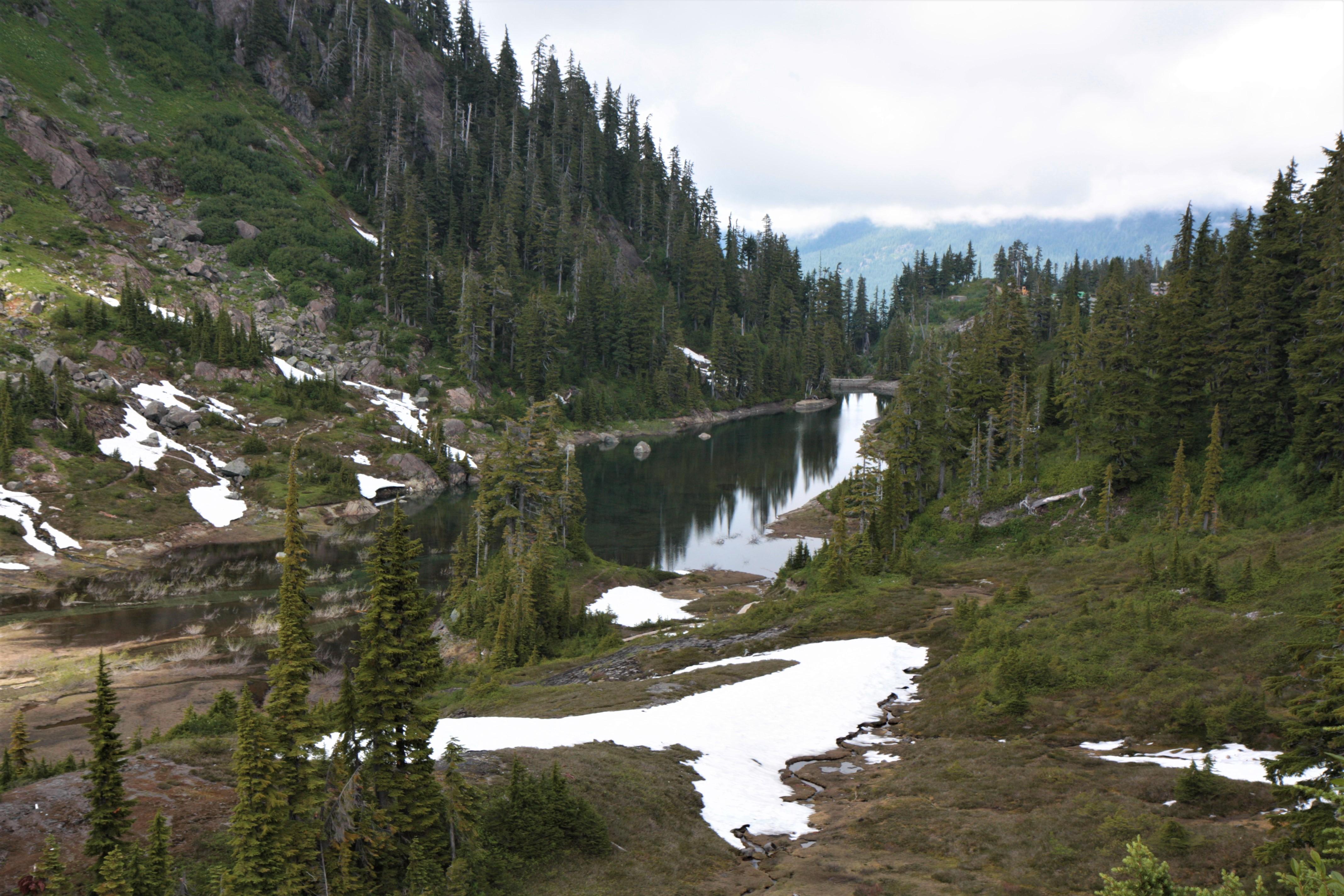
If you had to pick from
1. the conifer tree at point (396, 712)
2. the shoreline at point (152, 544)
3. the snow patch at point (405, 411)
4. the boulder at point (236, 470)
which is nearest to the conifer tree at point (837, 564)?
the shoreline at point (152, 544)

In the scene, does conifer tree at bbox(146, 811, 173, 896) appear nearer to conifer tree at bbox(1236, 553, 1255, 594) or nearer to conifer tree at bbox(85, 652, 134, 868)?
conifer tree at bbox(85, 652, 134, 868)

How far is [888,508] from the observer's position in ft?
174

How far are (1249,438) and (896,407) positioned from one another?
85.1 feet

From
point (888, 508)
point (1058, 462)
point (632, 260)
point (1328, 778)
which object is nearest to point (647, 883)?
point (1328, 778)

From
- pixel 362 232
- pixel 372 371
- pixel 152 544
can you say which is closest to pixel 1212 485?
pixel 152 544

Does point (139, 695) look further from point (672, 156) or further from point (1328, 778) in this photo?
point (672, 156)

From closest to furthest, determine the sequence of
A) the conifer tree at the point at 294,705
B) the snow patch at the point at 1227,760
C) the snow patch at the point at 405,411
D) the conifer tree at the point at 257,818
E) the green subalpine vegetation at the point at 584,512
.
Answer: the conifer tree at the point at 257,818 < the conifer tree at the point at 294,705 < the green subalpine vegetation at the point at 584,512 < the snow patch at the point at 1227,760 < the snow patch at the point at 405,411

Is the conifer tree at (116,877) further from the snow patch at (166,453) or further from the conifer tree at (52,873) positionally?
the snow patch at (166,453)

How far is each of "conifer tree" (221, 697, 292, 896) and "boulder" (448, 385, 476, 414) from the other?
3487 inches

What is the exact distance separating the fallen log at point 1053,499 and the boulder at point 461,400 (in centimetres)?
7091

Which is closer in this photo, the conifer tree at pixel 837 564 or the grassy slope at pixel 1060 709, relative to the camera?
the grassy slope at pixel 1060 709

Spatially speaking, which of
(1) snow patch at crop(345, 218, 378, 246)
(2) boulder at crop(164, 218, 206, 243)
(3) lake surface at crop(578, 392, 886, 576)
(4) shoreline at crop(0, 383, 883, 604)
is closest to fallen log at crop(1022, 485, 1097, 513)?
(3) lake surface at crop(578, 392, 886, 576)

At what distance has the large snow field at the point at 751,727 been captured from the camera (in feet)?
63.0

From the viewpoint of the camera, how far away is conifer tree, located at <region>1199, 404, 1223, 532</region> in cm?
3819
